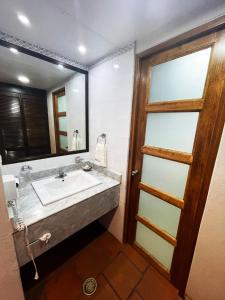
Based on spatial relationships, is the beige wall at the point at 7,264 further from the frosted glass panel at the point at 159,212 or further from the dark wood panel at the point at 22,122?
the frosted glass panel at the point at 159,212

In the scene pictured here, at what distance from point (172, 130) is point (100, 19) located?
0.98 metres

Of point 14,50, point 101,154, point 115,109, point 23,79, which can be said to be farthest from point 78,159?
point 14,50

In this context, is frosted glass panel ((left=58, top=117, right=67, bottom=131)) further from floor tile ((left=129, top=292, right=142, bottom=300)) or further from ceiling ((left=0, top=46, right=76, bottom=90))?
floor tile ((left=129, top=292, right=142, bottom=300))

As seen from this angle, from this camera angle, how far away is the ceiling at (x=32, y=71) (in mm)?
1169

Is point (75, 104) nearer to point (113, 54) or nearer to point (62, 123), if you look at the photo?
point (62, 123)

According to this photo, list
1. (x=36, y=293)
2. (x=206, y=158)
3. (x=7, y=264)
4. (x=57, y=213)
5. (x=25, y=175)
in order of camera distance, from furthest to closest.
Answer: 1. (x=25, y=175)
2. (x=36, y=293)
3. (x=57, y=213)
4. (x=206, y=158)
5. (x=7, y=264)

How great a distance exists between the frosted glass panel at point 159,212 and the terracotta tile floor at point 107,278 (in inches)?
20.0

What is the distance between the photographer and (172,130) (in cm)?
110

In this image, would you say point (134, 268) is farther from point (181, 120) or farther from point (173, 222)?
point (181, 120)

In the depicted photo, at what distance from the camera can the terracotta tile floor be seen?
1162 mm

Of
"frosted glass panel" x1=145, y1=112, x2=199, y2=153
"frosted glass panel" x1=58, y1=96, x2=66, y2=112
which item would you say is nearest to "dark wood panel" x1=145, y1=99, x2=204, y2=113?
"frosted glass panel" x1=145, y1=112, x2=199, y2=153

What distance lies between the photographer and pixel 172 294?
120cm

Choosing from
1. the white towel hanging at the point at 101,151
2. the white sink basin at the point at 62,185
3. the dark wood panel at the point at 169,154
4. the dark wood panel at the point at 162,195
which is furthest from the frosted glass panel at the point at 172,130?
the white sink basin at the point at 62,185

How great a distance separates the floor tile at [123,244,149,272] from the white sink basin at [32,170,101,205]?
2.95 feet
